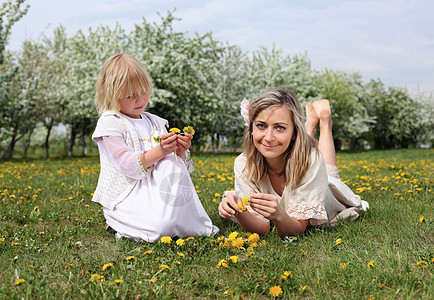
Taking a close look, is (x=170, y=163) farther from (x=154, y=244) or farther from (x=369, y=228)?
(x=369, y=228)

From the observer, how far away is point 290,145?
124 inches

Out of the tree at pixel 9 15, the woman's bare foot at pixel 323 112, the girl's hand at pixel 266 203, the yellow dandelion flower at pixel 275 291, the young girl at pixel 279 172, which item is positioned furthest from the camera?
the tree at pixel 9 15

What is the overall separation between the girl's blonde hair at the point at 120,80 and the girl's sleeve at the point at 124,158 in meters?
0.30

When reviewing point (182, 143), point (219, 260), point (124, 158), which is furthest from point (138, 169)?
point (219, 260)

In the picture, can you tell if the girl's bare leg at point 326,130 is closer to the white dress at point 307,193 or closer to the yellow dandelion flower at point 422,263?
the white dress at point 307,193

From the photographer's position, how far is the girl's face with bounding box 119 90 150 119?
3.21 meters

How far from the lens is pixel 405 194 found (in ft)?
14.8

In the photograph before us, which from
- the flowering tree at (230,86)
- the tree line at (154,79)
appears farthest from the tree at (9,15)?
the flowering tree at (230,86)

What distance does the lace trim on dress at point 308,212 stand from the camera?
3014mm

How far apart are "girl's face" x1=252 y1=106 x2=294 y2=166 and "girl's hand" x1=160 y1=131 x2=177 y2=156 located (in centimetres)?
64

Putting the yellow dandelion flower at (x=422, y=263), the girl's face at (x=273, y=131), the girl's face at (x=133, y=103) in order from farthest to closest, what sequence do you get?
the girl's face at (x=133, y=103) < the girl's face at (x=273, y=131) < the yellow dandelion flower at (x=422, y=263)

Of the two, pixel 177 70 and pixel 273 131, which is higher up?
pixel 177 70

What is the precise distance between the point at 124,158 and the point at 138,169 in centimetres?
14

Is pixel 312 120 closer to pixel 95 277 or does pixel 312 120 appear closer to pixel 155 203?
pixel 155 203
